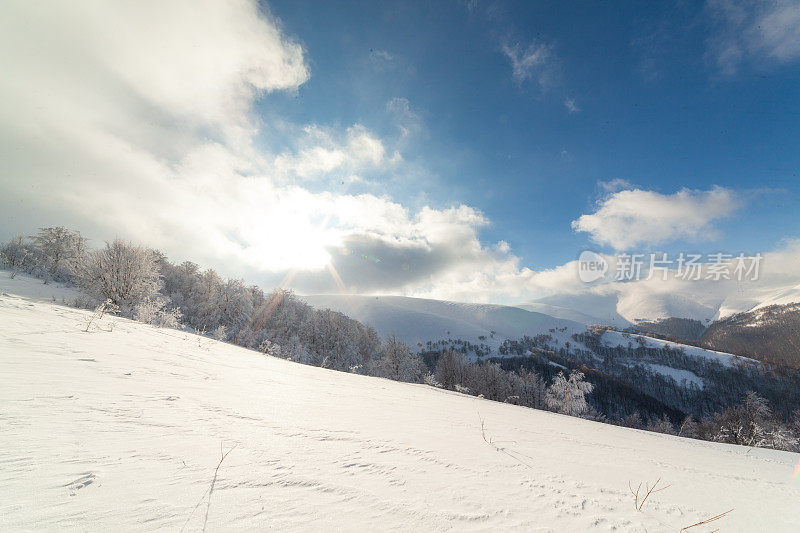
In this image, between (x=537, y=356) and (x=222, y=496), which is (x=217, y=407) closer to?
(x=222, y=496)

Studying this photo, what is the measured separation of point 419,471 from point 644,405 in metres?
147

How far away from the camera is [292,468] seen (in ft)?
6.18

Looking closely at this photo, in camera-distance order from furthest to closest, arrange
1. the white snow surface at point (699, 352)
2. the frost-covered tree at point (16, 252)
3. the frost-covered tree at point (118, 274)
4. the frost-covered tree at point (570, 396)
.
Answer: the white snow surface at point (699, 352) → the frost-covered tree at point (570, 396) → the frost-covered tree at point (16, 252) → the frost-covered tree at point (118, 274)

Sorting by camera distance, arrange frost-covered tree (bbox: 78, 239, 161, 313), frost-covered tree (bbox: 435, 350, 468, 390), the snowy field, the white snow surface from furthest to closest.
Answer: the white snow surface → frost-covered tree (bbox: 435, 350, 468, 390) → frost-covered tree (bbox: 78, 239, 161, 313) → the snowy field

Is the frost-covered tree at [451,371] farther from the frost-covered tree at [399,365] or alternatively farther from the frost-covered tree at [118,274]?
the frost-covered tree at [118,274]

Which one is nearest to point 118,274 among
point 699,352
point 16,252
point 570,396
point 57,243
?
point 57,243

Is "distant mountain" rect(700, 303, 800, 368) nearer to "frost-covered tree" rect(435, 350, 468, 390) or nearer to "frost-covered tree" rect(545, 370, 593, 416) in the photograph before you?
"frost-covered tree" rect(435, 350, 468, 390)

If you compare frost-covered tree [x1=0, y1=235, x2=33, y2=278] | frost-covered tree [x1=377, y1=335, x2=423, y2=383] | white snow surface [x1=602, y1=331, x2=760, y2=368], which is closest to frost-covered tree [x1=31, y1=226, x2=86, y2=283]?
frost-covered tree [x1=0, y1=235, x2=33, y2=278]

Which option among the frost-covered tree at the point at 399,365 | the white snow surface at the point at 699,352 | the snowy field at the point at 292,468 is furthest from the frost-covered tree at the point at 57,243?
the white snow surface at the point at 699,352

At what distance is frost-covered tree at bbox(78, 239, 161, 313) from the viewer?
16.4 metres

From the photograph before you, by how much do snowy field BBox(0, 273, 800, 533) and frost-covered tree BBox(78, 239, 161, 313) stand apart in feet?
55.7

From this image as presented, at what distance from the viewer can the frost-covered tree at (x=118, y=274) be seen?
16.4 metres

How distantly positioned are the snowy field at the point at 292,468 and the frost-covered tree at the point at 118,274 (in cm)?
1697

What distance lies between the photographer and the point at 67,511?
3.81 ft
